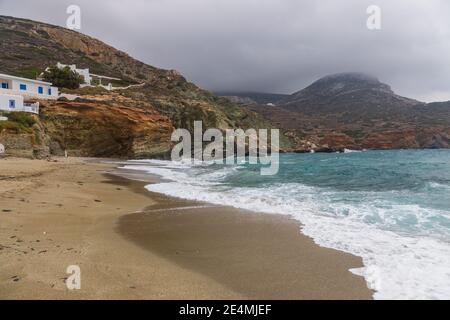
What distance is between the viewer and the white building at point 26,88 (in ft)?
133

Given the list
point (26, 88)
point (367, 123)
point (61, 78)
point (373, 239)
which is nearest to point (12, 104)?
point (26, 88)

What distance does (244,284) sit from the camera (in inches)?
200

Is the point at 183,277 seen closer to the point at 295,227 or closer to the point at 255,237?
the point at 255,237

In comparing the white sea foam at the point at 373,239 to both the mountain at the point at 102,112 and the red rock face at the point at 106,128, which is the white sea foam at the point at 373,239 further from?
the red rock face at the point at 106,128

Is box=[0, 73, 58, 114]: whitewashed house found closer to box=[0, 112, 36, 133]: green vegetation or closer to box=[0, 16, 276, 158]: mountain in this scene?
box=[0, 112, 36, 133]: green vegetation

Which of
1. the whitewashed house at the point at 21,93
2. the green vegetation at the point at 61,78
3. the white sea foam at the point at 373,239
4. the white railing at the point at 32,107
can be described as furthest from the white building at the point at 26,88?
the white sea foam at the point at 373,239

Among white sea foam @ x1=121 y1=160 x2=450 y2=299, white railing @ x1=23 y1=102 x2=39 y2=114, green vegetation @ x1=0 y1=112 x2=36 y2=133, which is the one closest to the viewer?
white sea foam @ x1=121 y1=160 x2=450 y2=299

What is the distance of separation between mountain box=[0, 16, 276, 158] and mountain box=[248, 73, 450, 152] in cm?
2642

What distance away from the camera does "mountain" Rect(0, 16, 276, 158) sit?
134ft

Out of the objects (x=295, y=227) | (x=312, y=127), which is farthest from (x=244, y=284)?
(x=312, y=127)

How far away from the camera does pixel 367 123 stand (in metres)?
131

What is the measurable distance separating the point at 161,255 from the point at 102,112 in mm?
40484

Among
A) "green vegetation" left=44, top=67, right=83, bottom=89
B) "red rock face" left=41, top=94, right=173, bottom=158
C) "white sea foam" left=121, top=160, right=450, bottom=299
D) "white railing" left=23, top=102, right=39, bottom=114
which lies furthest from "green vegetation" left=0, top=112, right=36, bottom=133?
"green vegetation" left=44, top=67, right=83, bottom=89

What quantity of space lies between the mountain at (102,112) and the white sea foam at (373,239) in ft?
80.2
